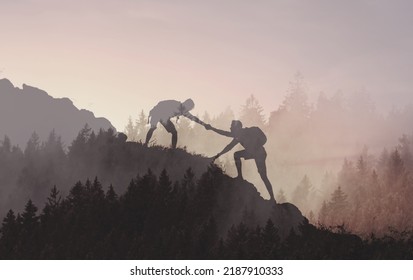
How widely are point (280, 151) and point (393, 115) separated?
4.64 m

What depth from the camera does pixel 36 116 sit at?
22.3 meters

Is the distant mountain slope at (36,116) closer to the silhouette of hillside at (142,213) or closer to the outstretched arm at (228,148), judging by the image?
the silhouette of hillside at (142,213)

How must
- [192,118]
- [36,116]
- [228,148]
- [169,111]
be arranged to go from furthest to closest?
1. [36,116]
2. [228,148]
3. [192,118]
4. [169,111]

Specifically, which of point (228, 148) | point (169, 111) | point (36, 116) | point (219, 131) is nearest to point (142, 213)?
point (169, 111)

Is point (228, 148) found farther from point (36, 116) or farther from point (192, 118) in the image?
point (36, 116)

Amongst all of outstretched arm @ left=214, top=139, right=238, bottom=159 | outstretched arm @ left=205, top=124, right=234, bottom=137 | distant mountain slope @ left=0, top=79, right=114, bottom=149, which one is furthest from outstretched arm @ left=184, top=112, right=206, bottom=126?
distant mountain slope @ left=0, top=79, right=114, bottom=149

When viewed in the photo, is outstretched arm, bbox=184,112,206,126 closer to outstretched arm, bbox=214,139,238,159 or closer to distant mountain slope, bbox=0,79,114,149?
outstretched arm, bbox=214,139,238,159

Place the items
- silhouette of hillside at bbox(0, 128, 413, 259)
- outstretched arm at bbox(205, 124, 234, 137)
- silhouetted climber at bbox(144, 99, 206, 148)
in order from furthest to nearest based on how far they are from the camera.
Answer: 1. outstretched arm at bbox(205, 124, 234, 137)
2. silhouetted climber at bbox(144, 99, 206, 148)
3. silhouette of hillside at bbox(0, 128, 413, 259)

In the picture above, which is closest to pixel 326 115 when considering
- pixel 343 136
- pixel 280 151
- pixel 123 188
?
pixel 343 136

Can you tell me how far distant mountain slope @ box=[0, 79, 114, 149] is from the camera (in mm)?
20984

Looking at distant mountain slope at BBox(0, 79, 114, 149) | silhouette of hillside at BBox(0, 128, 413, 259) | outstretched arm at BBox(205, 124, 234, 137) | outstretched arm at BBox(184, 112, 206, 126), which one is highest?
distant mountain slope at BBox(0, 79, 114, 149)

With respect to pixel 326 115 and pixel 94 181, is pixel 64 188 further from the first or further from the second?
pixel 326 115

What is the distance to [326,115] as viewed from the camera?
21.2 meters

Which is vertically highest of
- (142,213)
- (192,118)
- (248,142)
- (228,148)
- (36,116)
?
(36,116)
